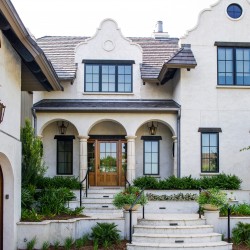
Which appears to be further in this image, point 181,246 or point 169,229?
point 169,229

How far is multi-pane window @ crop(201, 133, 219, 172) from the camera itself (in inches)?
855

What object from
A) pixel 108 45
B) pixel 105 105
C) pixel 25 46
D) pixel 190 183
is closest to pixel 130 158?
pixel 105 105

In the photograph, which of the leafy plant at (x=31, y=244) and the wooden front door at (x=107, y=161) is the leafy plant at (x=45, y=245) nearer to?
the leafy plant at (x=31, y=244)

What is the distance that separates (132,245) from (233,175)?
8004mm

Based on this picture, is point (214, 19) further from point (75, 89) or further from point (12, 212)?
point (12, 212)

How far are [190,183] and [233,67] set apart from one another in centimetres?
523

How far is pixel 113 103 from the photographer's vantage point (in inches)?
907

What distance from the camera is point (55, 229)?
49.3ft

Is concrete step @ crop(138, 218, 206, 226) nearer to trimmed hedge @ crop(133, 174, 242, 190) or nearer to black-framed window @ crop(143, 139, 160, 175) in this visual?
trimmed hedge @ crop(133, 174, 242, 190)

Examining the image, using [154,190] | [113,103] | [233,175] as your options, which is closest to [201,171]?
[233,175]

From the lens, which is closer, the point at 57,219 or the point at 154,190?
the point at 57,219

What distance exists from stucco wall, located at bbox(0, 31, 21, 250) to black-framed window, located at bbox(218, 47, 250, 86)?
33.6ft

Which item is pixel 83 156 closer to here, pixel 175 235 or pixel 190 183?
pixel 190 183

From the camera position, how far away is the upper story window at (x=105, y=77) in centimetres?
2364
